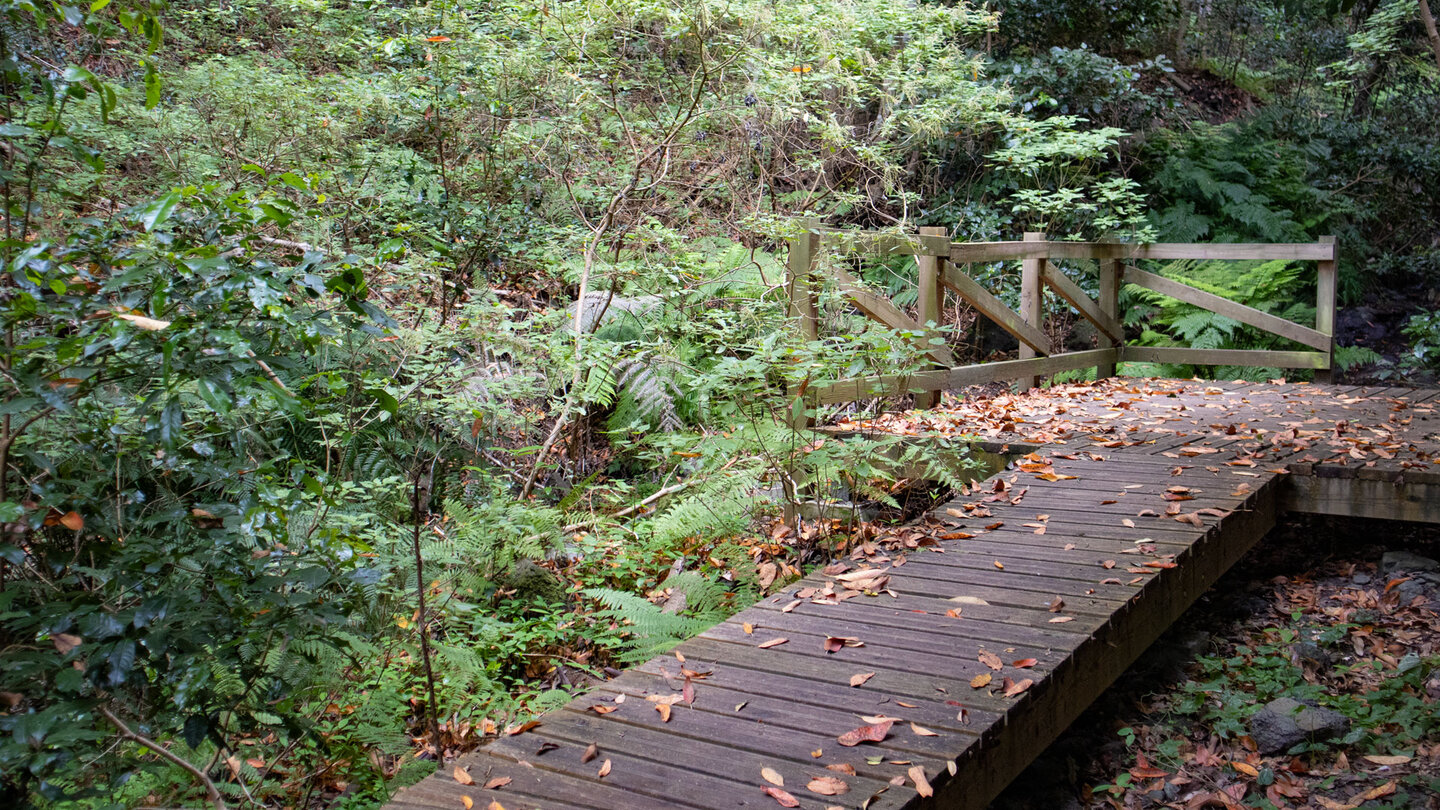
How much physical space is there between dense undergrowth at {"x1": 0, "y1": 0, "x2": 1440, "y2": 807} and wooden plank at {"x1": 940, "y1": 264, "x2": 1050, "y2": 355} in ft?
2.63

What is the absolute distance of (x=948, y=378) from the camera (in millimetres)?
6598

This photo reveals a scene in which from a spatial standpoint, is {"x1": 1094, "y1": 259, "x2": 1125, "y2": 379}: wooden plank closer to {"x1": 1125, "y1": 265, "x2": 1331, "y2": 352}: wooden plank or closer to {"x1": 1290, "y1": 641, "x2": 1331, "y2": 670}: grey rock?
{"x1": 1125, "y1": 265, "x2": 1331, "y2": 352}: wooden plank

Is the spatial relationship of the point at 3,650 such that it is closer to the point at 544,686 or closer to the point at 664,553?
the point at 544,686

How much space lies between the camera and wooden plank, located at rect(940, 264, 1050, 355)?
21.9ft

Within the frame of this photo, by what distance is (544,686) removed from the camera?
439 centimetres

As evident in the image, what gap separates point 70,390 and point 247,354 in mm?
396

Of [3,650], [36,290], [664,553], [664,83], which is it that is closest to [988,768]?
[3,650]

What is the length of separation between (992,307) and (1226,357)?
2998 millimetres

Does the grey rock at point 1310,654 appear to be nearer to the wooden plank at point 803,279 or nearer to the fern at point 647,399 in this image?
the wooden plank at point 803,279

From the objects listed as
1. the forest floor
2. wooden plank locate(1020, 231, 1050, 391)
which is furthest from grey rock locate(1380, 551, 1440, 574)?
wooden plank locate(1020, 231, 1050, 391)

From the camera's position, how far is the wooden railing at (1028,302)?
5.77 metres

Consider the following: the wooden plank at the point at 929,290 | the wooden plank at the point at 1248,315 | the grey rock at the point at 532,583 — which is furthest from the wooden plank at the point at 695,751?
the wooden plank at the point at 1248,315

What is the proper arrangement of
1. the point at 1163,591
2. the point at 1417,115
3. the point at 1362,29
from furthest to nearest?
the point at 1362,29
the point at 1417,115
the point at 1163,591

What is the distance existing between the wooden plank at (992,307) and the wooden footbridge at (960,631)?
705 mm
